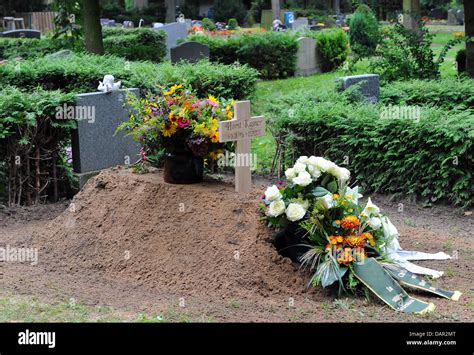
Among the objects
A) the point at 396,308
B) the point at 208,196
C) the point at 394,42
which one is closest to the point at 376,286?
the point at 396,308

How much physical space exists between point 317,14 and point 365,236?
42069 mm

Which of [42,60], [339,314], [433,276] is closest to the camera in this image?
[339,314]

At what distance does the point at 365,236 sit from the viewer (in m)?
6.17

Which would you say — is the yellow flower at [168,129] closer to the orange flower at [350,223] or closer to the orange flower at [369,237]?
the orange flower at [350,223]

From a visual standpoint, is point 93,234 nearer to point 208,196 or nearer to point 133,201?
point 133,201

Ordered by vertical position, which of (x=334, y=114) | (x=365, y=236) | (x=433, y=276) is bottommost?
(x=433, y=276)

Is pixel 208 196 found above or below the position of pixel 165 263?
above

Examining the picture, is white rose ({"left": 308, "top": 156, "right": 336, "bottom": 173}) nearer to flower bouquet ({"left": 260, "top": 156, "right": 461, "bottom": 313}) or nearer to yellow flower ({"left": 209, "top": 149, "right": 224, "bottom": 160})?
flower bouquet ({"left": 260, "top": 156, "right": 461, "bottom": 313})

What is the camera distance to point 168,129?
698 cm

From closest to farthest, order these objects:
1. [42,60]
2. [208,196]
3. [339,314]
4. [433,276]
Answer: [339,314], [433,276], [208,196], [42,60]

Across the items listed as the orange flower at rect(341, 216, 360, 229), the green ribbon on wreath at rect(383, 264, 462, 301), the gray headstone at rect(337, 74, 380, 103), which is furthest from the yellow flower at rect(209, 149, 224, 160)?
the gray headstone at rect(337, 74, 380, 103)

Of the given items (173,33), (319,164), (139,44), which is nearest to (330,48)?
(173,33)

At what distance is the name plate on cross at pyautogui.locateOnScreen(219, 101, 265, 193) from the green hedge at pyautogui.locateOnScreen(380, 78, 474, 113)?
5.45 metres

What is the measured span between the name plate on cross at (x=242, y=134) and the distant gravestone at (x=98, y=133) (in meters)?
3.22
